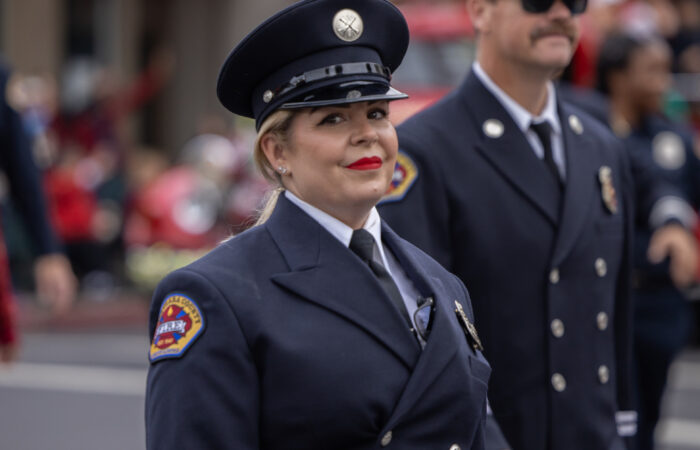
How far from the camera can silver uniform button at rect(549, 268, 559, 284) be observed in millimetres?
3914

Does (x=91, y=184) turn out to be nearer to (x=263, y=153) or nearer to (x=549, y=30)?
(x=549, y=30)

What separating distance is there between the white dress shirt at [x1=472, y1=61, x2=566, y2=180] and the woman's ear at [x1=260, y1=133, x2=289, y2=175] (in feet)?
4.27

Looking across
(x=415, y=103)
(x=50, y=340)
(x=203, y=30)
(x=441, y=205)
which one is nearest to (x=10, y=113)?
(x=441, y=205)

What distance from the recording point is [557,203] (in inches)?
159

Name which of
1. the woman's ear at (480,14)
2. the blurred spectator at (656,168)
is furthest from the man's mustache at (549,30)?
the blurred spectator at (656,168)

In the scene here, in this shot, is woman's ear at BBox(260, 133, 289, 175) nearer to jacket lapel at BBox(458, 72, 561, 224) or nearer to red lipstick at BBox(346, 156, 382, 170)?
red lipstick at BBox(346, 156, 382, 170)

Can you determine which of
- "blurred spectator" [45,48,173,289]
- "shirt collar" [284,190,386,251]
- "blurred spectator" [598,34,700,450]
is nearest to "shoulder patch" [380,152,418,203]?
"shirt collar" [284,190,386,251]

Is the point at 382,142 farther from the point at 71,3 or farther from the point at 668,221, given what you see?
the point at 71,3

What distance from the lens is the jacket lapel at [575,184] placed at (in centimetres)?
396

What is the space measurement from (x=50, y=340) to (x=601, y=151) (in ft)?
34.8

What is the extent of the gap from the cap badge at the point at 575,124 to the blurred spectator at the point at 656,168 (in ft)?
5.19

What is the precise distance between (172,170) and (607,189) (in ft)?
41.6

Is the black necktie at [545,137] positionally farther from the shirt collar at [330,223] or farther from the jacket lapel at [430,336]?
the shirt collar at [330,223]

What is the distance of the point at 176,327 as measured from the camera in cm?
275
